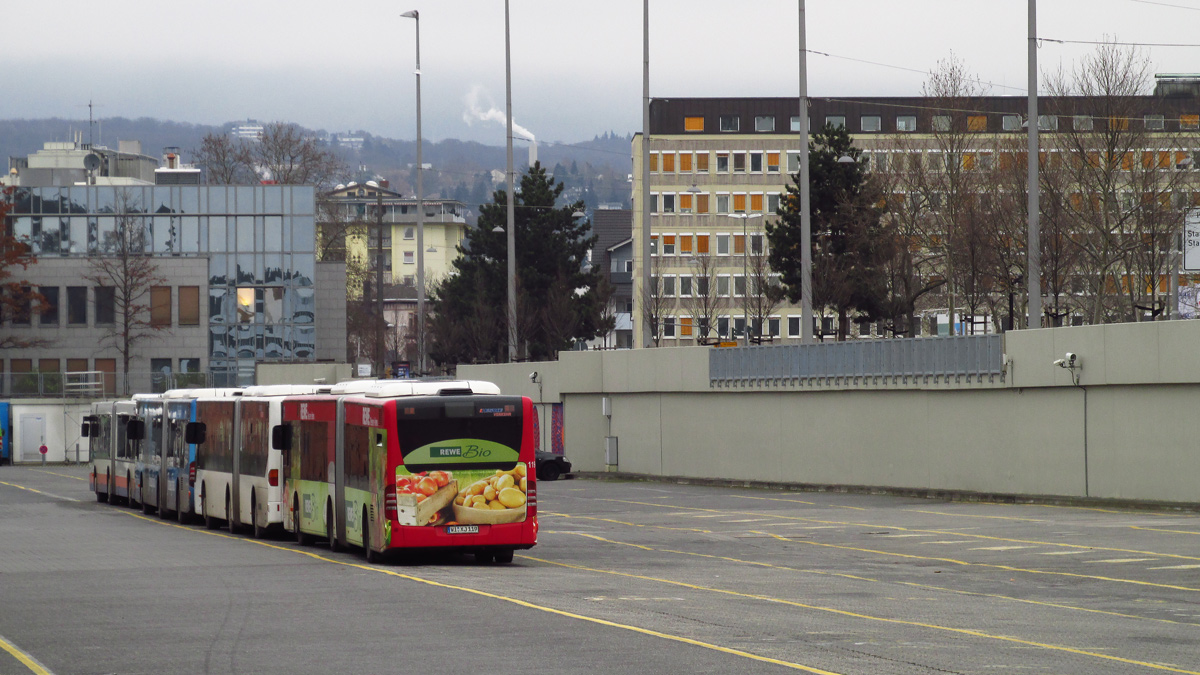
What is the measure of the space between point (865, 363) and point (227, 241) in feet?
184

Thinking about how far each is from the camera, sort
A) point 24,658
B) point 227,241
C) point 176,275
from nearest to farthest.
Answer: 1. point 24,658
2. point 176,275
3. point 227,241

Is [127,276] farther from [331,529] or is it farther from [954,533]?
[954,533]

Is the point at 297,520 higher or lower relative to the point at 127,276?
lower

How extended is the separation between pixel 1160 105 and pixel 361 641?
71.6 m

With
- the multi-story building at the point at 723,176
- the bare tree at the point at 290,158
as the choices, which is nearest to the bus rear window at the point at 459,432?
the bare tree at the point at 290,158

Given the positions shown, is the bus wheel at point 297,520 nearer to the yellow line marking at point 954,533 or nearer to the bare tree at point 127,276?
the yellow line marking at point 954,533

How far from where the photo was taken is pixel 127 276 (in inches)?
3440

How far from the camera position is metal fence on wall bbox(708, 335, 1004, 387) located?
126 feet

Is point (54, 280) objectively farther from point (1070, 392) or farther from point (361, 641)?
point (361, 641)

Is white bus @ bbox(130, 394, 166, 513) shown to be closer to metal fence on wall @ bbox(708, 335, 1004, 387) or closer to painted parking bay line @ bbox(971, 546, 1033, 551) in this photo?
metal fence on wall @ bbox(708, 335, 1004, 387)

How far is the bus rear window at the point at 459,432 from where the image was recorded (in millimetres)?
23641

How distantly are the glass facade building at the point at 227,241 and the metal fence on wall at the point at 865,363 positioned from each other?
152ft

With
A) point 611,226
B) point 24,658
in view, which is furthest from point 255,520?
point 611,226

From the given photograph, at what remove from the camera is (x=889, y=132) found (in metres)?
125
